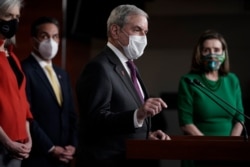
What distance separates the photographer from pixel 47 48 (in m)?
4.27

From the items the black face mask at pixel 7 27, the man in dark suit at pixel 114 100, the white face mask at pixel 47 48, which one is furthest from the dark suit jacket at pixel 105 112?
the white face mask at pixel 47 48

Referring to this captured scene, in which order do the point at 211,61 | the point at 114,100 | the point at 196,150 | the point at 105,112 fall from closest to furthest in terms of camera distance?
1. the point at 196,150
2. the point at 105,112
3. the point at 114,100
4. the point at 211,61

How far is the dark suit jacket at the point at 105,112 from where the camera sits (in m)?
→ 2.89

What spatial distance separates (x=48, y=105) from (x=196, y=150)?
5.63 ft

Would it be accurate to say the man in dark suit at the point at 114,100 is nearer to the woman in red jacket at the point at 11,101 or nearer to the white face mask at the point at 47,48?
the woman in red jacket at the point at 11,101

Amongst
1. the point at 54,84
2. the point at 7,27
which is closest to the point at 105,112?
the point at 7,27

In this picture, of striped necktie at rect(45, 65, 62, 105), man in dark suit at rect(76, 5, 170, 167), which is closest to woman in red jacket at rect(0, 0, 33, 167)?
man in dark suit at rect(76, 5, 170, 167)

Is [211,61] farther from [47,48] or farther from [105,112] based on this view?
[105,112]

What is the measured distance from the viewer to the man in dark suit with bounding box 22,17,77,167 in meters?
3.97

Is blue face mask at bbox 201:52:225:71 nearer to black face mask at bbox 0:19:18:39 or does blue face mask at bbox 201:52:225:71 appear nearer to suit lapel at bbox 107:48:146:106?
suit lapel at bbox 107:48:146:106

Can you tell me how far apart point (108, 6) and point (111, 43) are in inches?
113

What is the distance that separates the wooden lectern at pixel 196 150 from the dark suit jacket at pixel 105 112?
0.26 metres

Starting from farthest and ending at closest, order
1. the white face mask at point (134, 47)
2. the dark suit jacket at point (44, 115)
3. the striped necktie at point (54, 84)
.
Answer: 1. the striped necktie at point (54, 84)
2. the dark suit jacket at point (44, 115)
3. the white face mask at point (134, 47)

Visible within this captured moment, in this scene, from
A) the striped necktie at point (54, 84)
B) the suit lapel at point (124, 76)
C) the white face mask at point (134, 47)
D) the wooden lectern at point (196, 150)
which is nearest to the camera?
the wooden lectern at point (196, 150)
